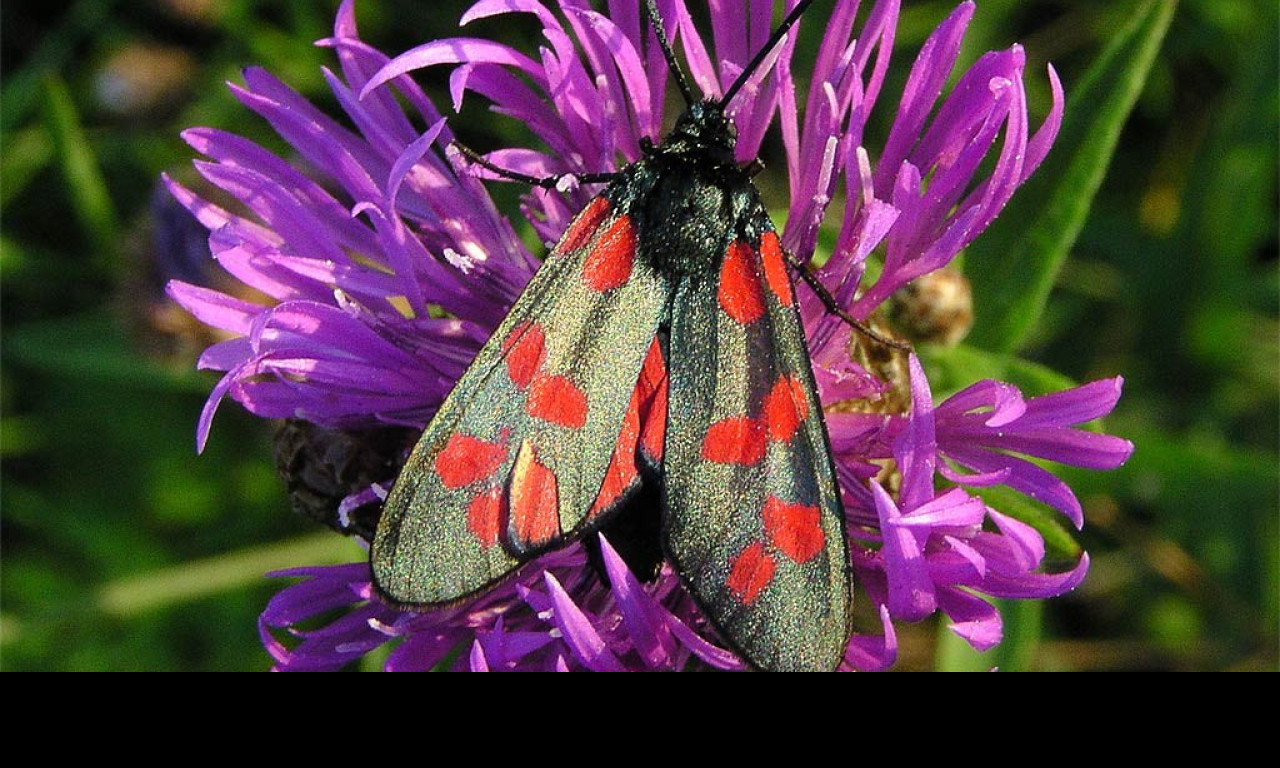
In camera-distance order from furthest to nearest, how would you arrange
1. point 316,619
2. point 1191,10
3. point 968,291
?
point 316,619, point 1191,10, point 968,291

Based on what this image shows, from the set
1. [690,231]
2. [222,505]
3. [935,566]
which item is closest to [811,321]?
[690,231]

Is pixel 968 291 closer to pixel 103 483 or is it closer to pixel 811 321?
pixel 811 321

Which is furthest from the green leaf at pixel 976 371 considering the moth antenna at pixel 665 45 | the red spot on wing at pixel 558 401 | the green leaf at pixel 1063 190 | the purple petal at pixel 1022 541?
the red spot on wing at pixel 558 401

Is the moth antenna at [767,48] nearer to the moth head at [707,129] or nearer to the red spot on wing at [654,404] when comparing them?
the moth head at [707,129]

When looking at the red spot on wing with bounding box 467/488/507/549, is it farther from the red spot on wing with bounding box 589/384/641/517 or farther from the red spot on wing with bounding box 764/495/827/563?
the red spot on wing with bounding box 764/495/827/563

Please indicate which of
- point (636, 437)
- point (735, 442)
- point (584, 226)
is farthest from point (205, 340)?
point (735, 442)

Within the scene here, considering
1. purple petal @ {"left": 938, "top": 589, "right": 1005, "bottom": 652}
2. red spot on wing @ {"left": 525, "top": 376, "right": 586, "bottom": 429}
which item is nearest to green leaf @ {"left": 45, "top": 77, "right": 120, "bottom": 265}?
red spot on wing @ {"left": 525, "top": 376, "right": 586, "bottom": 429}

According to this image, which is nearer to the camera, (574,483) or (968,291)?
(574,483)

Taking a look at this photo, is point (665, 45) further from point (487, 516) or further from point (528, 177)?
point (487, 516)
